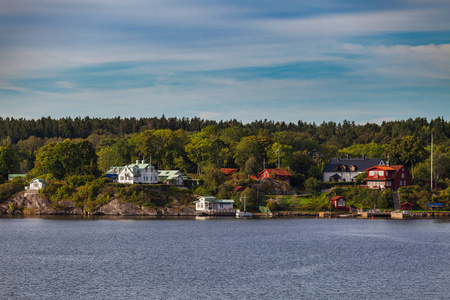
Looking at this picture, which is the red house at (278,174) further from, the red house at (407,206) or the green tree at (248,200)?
the red house at (407,206)

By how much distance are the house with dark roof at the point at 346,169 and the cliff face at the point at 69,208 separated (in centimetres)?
4321

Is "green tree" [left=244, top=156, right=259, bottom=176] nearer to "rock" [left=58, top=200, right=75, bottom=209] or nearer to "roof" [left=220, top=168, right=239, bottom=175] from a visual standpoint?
"roof" [left=220, top=168, right=239, bottom=175]

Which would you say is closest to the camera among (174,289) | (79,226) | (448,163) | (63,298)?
(63,298)

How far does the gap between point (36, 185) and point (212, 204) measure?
43523 millimetres

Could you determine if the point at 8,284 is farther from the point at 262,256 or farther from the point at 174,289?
the point at 262,256

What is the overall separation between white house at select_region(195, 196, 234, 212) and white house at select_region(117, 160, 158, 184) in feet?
64.5

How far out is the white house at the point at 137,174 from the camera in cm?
13638

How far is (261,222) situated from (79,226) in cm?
3438

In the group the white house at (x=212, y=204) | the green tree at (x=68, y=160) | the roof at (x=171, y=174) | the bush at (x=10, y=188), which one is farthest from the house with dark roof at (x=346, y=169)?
the bush at (x=10, y=188)

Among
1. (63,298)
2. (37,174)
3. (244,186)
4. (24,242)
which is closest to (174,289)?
(63,298)

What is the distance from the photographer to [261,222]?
350ft

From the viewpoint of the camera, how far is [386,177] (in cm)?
13212

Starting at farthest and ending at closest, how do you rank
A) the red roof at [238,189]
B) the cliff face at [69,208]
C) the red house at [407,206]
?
the red roof at [238,189], the cliff face at [69,208], the red house at [407,206]

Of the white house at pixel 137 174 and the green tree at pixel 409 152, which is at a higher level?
the green tree at pixel 409 152
